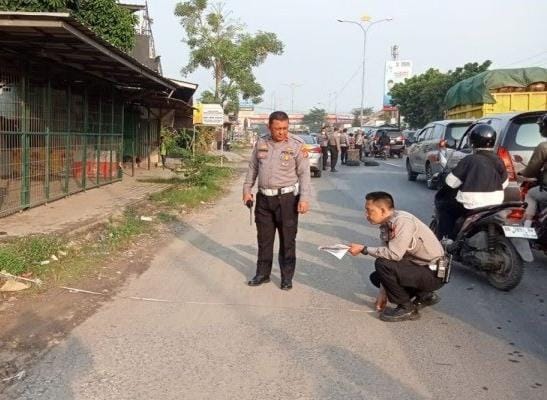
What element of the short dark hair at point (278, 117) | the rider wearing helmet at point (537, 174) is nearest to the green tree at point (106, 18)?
the short dark hair at point (278, 117)

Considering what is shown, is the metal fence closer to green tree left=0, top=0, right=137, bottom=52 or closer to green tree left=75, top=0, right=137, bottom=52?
green tree left=0, top=0, right=137, bottom=52

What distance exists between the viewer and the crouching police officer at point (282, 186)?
19.0 feet

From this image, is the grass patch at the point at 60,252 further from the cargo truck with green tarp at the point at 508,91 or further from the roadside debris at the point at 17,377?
the cargo truck with green tarp at the point at 508,91

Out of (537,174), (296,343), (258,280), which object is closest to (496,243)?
(537,174)

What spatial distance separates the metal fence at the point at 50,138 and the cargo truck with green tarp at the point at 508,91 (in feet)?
30.2

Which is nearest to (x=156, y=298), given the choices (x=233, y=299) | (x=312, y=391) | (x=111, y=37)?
(x=233, y=299)

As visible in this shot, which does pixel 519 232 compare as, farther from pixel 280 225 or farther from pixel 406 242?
pixel 280 225

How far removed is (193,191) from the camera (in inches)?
526

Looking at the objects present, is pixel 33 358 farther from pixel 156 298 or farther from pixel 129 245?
pixel 129 245

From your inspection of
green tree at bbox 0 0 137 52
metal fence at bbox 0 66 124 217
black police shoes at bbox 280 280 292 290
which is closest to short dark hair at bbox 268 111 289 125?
black police shoes at bbox 280 280 292 290

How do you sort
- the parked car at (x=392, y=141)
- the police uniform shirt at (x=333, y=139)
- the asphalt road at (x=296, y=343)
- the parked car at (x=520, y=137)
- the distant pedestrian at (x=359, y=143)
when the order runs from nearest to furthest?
the asphalt road at (x=296, y=343)
the parked car at (x=520, y=137)
the police uniform shirt at (x=333, y=139)
the distant pedestrian at (x=359, y=143)
the parked car at (x=392, y=141)

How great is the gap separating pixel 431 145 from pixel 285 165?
1076cm

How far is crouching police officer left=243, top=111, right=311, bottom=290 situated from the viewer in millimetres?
5805

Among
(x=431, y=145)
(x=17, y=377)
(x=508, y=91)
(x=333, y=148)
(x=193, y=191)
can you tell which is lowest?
(x=17, y=377)
